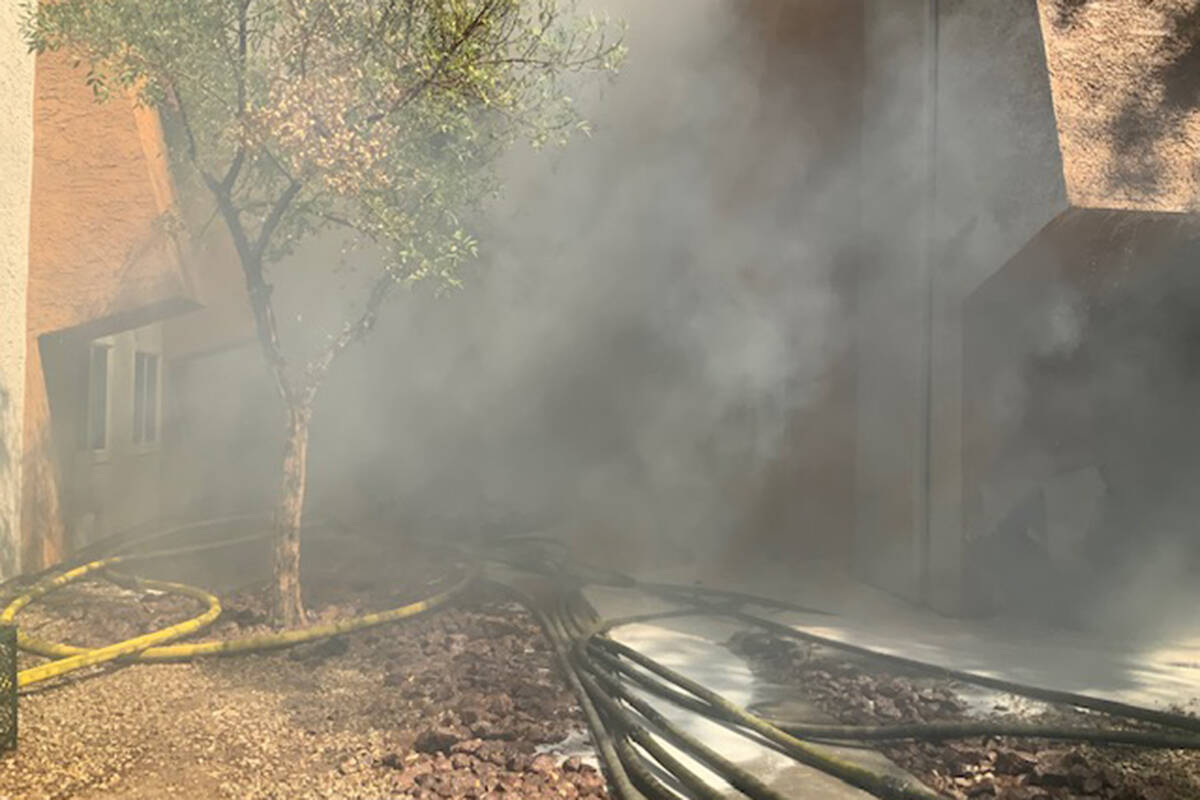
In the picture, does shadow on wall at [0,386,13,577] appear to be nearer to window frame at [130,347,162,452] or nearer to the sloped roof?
window frame at [130,347,162,452]

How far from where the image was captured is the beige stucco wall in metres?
7.19

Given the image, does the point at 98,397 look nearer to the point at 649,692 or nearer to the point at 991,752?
the point at 649,692

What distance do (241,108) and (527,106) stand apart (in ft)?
6.82

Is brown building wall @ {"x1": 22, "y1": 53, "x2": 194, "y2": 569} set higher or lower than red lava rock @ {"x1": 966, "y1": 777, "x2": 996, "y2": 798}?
higher

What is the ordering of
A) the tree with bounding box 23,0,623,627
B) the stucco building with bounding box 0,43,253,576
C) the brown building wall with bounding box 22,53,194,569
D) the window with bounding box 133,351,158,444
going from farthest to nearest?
the window with bounding box 133,351,158,444 → the brown building wall with bounding box 22,53,194,569 → the stucco building with bounding box 0,43,253,576 → the tree with bounding box 23,0,623,627

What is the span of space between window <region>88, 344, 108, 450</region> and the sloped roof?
27.5 ft

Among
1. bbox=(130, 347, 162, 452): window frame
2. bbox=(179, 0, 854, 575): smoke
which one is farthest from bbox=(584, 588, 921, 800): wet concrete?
bbox=(130, 347, 162, 452): window frame

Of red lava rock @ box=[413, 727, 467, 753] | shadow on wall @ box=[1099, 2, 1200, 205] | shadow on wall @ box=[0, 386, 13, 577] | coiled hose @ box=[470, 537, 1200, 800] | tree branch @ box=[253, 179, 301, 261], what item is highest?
shadow on wall @ box=[1099, 2, 1200, 205]

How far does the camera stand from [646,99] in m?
12.2

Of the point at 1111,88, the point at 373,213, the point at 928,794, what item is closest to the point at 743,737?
the point at 928,794

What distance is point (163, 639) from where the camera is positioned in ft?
19.2

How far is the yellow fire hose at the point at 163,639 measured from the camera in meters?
5.34

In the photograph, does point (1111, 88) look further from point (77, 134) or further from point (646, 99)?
point (77, 134)

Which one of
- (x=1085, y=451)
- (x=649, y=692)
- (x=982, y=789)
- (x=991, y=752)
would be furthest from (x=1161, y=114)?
(x=649, y=692)
